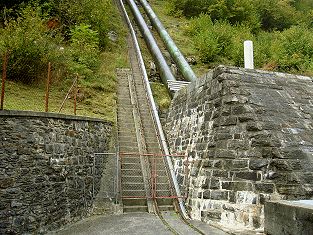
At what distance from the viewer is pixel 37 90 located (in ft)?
38.4

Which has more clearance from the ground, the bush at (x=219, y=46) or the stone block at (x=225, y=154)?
the bush at (x=219, y=46)

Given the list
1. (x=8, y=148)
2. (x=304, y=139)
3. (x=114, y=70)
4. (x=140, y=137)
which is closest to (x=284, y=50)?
(x=114, y=70)

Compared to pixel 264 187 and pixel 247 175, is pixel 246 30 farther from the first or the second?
pixel 264 187

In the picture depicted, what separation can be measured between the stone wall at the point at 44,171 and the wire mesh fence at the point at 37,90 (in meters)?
1.61

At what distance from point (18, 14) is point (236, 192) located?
11.6 m

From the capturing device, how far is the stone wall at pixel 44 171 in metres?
6.39

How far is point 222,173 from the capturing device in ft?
24.7

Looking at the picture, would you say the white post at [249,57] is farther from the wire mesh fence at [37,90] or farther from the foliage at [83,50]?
the foliage at [83,50]

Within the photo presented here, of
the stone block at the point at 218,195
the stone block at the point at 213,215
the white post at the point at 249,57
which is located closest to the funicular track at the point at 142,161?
the stone block at the point at 213,215

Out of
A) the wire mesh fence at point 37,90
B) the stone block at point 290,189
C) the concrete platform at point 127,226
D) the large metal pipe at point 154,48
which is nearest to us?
the stone block at point 290,189

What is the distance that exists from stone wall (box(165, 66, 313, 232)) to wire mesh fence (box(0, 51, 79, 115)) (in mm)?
3861

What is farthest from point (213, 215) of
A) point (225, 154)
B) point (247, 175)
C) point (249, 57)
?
point (249, 57)

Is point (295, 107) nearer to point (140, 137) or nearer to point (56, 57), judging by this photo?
point (140, 137)

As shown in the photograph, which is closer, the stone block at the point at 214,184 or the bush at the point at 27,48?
the stone block at the point at 214,184
